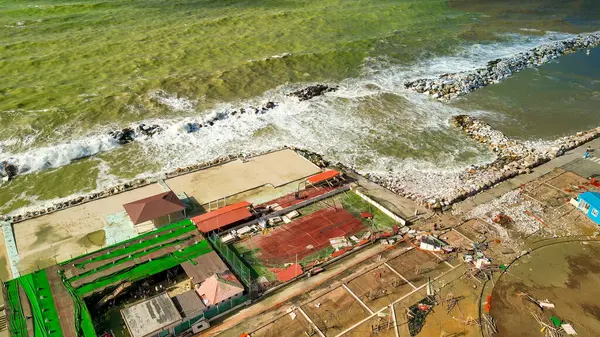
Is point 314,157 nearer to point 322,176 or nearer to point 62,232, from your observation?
point 322,176

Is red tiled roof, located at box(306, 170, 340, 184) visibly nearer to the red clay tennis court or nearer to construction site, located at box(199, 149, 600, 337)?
the red clay tennis court

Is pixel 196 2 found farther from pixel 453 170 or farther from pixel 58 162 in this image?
pixel 453 170

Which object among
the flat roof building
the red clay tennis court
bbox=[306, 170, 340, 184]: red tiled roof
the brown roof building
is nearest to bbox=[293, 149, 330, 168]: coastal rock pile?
bbox=[306, 170, 340, 184]: red tiled roof

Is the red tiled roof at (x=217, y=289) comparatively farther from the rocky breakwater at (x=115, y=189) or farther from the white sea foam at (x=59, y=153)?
the white sea foam at (x=59, y=153)

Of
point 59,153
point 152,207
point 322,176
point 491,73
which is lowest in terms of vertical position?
point 322,176

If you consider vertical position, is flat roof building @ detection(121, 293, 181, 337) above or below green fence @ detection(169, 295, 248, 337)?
above

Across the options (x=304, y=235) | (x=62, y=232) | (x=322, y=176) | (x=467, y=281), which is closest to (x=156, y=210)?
(x=62, y=232)

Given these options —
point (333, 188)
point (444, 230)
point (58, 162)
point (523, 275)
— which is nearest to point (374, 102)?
point (333, 188)
